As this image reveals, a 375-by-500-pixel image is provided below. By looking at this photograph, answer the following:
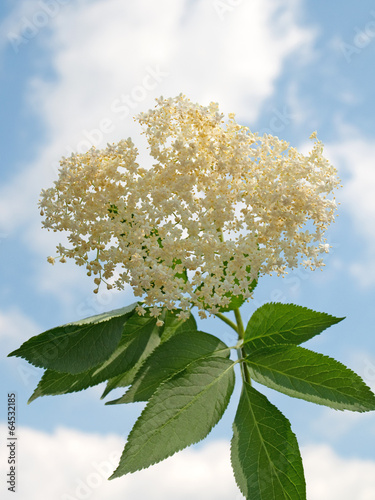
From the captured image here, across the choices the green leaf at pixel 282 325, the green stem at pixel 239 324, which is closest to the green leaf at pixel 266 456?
the green leaf at pixel 282 325

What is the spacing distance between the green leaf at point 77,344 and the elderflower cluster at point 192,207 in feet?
0.67

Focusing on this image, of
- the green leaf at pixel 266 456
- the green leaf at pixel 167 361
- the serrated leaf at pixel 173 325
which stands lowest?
the green leaf at pixel 266 456

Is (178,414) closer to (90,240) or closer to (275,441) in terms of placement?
(275,441)

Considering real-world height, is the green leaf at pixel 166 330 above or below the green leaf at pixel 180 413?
above

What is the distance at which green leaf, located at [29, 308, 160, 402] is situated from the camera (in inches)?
122

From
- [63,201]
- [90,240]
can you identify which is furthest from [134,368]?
[63,201]

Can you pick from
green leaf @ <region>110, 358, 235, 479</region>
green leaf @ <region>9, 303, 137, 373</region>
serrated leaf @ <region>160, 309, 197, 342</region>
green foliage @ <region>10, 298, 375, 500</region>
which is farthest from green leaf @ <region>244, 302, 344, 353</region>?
green leaf @ <region>9, 303, 137, 373</region>

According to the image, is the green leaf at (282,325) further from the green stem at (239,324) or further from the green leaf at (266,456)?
the green leaf at (266,456)

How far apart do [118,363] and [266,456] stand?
0.91 m

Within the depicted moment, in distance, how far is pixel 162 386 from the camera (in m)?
2.75

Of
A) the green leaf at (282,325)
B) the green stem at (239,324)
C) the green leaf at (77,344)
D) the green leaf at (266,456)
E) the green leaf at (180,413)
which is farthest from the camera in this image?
the green stem at (239,324)

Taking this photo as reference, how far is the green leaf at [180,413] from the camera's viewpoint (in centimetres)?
258

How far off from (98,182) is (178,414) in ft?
4.06

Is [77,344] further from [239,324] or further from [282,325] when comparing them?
[282,325]
